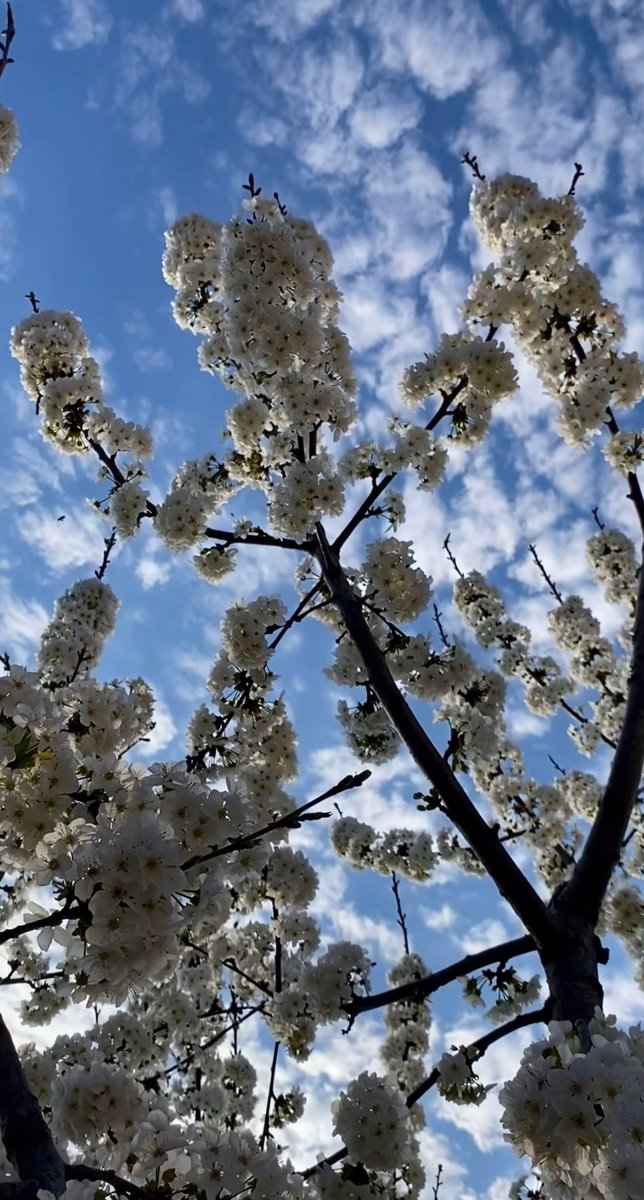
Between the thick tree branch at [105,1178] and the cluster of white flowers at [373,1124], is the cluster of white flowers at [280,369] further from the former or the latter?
the thick tree branch at [105,1178]

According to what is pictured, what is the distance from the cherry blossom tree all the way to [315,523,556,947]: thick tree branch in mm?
21

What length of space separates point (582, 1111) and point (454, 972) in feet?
6.89

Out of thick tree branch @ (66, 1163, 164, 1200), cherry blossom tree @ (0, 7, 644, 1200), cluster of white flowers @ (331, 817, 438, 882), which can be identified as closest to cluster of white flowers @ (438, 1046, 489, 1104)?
cherry blossom tree @ (0, 7, 644, 1200)

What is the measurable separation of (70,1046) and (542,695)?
790 centimetres

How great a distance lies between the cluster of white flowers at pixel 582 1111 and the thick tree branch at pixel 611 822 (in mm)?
1701

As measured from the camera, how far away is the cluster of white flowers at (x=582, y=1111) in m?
3.04

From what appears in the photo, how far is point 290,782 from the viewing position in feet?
28.1

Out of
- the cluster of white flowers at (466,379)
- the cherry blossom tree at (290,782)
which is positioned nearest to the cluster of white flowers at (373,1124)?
the cherry blossom tree at (290,782)

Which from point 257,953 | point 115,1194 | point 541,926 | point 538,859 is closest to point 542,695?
point 538,859

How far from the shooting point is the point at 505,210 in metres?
9.80

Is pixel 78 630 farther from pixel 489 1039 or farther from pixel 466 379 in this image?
pixel 489 1039

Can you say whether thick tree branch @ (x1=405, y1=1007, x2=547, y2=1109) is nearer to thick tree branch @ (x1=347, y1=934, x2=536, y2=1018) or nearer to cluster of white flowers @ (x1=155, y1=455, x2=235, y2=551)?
thick tree branch @ (x1=347, y1=934, x2=536, y2=1018)

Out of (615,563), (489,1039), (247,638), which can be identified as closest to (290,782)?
(247,638)

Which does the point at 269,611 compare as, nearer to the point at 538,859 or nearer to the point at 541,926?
the point at 541,926
